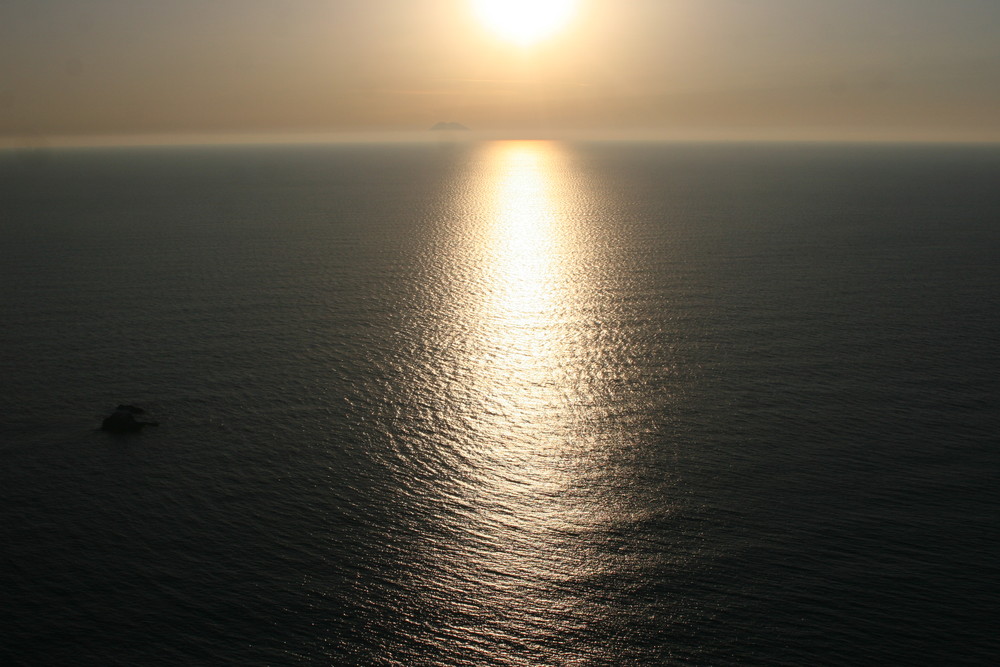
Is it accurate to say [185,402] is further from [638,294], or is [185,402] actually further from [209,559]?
[638,294]

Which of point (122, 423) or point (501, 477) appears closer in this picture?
point (501, 477)

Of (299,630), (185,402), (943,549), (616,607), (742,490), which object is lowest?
(299,630)

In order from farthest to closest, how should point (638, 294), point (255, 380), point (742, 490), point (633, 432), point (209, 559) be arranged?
point (638, 294), point (255, 380), point (633, 432), point (742, 490), point (209, 559)

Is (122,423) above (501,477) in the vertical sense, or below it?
above

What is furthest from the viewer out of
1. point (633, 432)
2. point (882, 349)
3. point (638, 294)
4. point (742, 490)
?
point (638, 294)

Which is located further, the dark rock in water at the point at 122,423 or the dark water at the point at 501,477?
the dark rock in water at the point at 122,423

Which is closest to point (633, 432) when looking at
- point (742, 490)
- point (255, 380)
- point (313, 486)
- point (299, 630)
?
point (742, 490)

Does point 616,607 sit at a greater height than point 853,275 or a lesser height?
lesser

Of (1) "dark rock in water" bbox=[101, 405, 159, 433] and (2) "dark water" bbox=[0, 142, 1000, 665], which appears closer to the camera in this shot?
(2) "dark water" bbox=[0, 142, 1000, 665]
